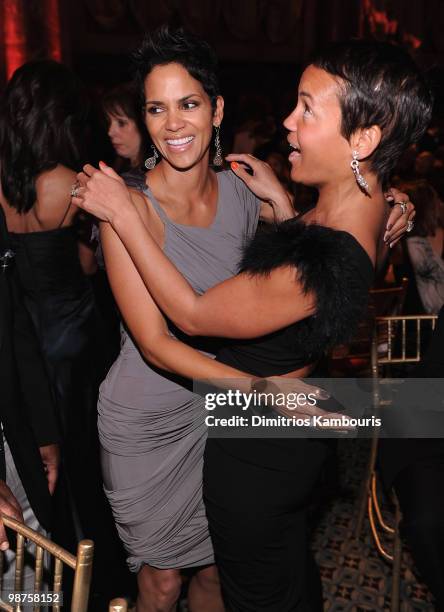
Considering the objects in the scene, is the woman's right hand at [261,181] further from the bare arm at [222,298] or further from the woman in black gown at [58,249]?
the woman in black gown at [58,249]

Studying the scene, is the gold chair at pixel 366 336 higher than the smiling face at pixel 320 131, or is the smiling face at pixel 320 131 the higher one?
the smiling face at pixel 320 131

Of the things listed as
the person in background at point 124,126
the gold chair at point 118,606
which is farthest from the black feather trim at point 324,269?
the person in background at point 124,126

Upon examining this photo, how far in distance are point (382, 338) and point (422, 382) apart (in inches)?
43.5

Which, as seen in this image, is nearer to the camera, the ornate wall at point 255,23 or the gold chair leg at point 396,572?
the gold chair leg at point 396,572

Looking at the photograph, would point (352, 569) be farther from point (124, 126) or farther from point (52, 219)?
point (124, 126)

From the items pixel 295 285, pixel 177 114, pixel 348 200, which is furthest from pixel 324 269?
pixel 177 114

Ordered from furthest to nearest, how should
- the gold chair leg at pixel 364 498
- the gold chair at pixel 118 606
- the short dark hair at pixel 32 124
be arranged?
1. the gold chair leg at pixel 364 498
2. the short dark hair at pixel 32 124
3. the gold chair at pixel 118 606

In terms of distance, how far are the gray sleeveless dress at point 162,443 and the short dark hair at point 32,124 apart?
878mm

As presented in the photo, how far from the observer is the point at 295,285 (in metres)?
1.39

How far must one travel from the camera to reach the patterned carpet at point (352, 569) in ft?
8.24

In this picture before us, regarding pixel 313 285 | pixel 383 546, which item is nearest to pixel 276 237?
pixel 313 285

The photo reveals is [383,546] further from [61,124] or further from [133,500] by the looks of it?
[61,124]

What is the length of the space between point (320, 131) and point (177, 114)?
53 centimetres

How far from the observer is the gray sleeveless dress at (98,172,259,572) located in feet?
6.08
